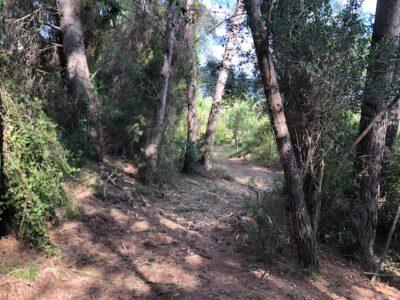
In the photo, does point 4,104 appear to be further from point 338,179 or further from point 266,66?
point 338,179

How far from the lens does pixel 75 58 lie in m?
8.62

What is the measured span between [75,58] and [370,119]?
6151 millimetres

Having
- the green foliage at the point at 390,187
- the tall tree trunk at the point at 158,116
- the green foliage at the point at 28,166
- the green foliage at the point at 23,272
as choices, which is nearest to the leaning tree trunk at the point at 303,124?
the green foliage at the point at 390,187

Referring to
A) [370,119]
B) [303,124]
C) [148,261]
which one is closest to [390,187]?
[370,119]

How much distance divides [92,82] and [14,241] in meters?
4.80

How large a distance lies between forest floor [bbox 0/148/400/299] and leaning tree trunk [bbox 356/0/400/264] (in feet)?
2.86

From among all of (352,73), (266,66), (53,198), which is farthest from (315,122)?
(53,198)

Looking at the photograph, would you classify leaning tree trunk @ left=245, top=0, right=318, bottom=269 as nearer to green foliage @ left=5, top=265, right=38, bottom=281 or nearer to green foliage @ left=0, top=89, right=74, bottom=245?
green foliage @ left=0, top=89, right=74, bottom=245

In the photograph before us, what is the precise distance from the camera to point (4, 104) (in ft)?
17.0

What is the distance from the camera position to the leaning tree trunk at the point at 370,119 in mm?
6160

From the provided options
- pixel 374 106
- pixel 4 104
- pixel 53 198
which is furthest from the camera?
pixel 374 106

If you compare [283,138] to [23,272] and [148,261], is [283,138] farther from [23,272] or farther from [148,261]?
[23,272]

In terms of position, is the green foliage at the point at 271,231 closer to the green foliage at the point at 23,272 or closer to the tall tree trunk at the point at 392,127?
the tall tree trunk at the point at 392,127

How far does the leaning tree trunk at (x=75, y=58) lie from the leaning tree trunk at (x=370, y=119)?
555 centimetres
